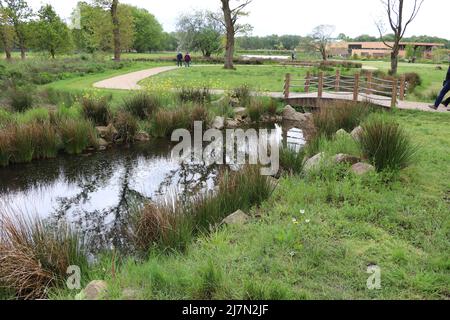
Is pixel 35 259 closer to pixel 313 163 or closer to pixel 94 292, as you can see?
pixel 94 292

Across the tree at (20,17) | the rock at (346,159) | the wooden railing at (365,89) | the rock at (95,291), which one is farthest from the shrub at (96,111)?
the tree at (20,17)

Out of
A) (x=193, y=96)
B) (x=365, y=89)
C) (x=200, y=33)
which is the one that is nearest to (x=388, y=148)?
(x=193, y=96)

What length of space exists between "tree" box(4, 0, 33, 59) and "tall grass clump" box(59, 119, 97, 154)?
24659mm

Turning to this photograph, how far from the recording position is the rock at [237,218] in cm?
462

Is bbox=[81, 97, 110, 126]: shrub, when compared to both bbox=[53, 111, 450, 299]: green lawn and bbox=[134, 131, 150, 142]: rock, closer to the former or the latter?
bbox=[134, 131, 150, 142]: rock

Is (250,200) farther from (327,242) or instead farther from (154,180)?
(154,180)

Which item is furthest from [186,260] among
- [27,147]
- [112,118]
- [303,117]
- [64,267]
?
[303,117]

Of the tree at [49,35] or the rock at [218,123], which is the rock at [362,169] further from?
the tree at [49,35]

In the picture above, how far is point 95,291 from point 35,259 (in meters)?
0.93

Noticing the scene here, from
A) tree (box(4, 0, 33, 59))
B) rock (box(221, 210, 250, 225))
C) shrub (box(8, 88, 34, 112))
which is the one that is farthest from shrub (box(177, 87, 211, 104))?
tree (box(4, 0, 33, 59))

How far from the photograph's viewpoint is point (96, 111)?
10.4 m

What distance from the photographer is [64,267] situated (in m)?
3.69

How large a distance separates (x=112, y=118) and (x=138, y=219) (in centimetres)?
674
